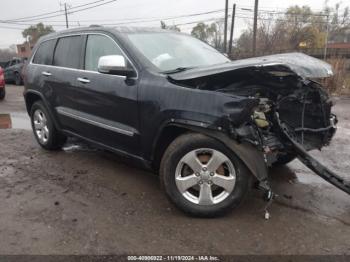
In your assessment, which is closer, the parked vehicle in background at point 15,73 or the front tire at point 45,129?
the front tire at point 45,129

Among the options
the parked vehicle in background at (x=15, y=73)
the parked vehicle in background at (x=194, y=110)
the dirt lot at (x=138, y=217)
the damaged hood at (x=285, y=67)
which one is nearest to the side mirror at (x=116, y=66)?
the parked vehicle in background at (x=194, y=110)

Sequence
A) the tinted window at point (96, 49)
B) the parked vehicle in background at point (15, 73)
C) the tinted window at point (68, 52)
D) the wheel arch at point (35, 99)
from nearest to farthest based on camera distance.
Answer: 1. the tinted window at point (96, 49)
2. the tinted window at point (68, 52)
3. the wheel arch at point (35, 99)
4. the parked vehicle in background at point (15, 73)

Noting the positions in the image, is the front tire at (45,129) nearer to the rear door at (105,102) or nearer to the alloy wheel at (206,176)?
the rear door at (105,102)

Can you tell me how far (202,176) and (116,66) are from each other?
4.81ft

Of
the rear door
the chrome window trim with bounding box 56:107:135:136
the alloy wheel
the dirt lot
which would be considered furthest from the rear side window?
the alloy wheel

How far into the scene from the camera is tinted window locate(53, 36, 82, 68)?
4.92 metres

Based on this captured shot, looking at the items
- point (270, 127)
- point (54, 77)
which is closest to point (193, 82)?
point (270, 127)

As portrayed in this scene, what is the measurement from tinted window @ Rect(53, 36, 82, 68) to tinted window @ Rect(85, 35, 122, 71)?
23 cm

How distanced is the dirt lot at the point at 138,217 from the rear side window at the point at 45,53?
1591 millimetres

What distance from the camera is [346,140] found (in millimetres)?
6441

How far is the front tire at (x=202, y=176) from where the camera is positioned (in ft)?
11.1

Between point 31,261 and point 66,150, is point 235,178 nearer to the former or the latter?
point 31,261

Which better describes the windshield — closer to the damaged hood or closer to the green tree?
the damaged hood

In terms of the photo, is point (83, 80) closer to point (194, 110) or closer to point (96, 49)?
point (96, 49)
